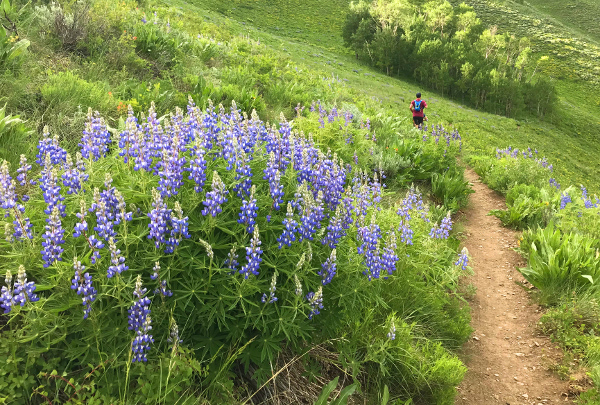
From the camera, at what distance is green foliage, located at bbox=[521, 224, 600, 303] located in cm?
553

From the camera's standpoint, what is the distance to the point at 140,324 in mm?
2248

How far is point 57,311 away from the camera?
2178mm

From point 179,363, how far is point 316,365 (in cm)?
135

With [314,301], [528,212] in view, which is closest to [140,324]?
[314,301]

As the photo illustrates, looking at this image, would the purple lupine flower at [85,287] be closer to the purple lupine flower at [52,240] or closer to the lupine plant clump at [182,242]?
the lupine plant clump at [182,242]

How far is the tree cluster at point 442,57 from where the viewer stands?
1574 inches

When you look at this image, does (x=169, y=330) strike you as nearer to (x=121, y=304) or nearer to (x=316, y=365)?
(x=121, y=304)

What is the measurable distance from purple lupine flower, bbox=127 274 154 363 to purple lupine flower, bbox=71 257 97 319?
0.21 meters

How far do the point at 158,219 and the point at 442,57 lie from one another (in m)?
43.9

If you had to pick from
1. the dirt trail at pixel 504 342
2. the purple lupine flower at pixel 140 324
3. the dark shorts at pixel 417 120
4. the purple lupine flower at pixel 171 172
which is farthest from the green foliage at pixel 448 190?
the purple lupine flower at pixel 140 324

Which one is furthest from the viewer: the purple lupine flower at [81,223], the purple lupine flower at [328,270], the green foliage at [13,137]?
the green foliage at [13,137]

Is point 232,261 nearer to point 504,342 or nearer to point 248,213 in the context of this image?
point 248,213

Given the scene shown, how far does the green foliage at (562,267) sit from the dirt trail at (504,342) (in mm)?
318

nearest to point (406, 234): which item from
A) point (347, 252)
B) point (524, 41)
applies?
point (347, 252)
